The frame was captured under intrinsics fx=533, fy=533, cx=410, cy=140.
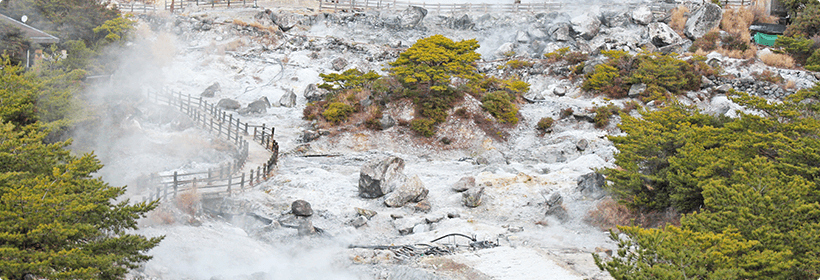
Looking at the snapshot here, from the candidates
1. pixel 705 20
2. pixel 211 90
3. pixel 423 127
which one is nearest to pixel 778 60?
pixel 705 20

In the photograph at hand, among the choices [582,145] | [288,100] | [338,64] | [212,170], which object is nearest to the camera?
[212,170]

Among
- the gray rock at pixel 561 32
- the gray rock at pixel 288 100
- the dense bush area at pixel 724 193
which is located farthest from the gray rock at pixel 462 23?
the dense bush area at pixel 724 193

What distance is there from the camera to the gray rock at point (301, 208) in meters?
20.2

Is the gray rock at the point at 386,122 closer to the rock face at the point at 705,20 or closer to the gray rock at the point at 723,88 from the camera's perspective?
the gray rock at the point at 723,88

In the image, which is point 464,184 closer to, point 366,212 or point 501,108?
point 366,212

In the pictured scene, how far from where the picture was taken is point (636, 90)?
35.3m

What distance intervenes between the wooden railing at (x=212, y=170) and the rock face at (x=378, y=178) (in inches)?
181

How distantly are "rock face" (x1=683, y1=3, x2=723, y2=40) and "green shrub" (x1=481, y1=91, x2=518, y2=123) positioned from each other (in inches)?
811

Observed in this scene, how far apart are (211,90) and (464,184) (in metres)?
23.5

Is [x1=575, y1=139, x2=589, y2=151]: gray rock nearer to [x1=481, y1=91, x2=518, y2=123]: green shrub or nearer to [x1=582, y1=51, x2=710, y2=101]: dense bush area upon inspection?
[x1=481, y1=91, x2=518, y2=123]: green shrub

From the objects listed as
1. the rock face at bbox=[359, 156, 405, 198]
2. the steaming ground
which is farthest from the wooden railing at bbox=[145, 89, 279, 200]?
the rock face at bbox=[359, 156, 405, 198]

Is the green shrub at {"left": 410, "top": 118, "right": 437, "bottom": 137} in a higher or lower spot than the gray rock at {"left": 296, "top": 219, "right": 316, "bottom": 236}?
higher

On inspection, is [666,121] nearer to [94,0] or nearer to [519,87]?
[519,87]

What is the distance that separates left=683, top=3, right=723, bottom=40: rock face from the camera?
43.8 metres
